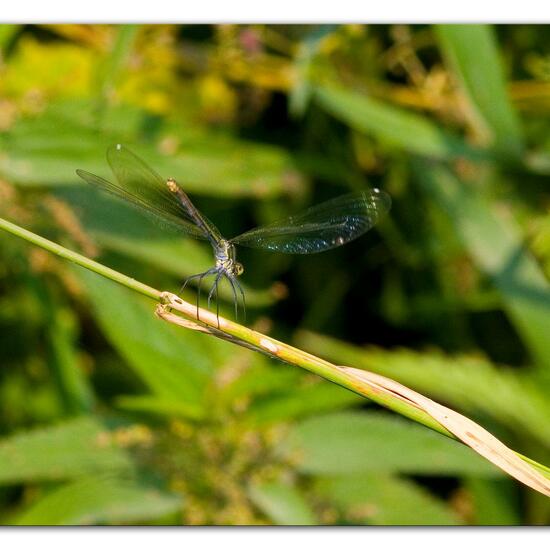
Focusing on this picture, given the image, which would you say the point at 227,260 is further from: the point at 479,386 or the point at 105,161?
the point at 479,386

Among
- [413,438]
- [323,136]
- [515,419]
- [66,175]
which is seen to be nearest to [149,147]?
[66,175]

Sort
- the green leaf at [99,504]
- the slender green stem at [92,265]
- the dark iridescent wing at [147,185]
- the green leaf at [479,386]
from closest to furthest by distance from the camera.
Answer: the slender green stem at [92,265] < the dark iridescent wing at [147,185] < the green leaf at [99,504] < the green leaf at [479,386]

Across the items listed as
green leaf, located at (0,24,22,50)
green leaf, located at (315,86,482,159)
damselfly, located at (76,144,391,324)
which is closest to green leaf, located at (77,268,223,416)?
damselfly, located at (76,144,391,324)

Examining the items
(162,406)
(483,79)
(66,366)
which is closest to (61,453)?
(162,406)

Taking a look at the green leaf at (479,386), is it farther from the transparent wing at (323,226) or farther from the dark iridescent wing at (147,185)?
the dark iridescent wing at (147,185)

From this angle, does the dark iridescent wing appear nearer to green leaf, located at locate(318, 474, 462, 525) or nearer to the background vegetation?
the background vegetation

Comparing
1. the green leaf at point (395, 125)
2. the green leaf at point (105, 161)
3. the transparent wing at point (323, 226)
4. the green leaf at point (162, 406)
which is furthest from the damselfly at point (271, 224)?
the green leaf at point (395, 125)
